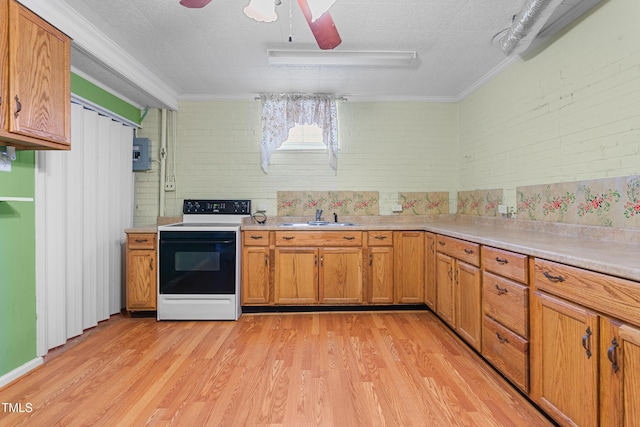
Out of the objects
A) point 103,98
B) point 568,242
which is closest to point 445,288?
point 568,242

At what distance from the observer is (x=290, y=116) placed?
12.9ft

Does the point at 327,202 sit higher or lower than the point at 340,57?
lower

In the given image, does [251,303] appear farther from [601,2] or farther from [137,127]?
[601,2]

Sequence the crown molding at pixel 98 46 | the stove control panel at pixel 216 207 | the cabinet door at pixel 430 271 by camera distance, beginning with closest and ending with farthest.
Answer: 1. the crown molding at pixel 98 46
2. the cabinet door at pixel 430 271
3. the stove control panel at pixel 216 207

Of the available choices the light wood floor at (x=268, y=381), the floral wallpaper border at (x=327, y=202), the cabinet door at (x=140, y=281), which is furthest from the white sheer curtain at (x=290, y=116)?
the light wood floor at (x=268, y=381)

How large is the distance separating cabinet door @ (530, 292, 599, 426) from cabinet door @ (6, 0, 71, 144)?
9.73 feet

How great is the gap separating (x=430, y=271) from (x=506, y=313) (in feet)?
4.27

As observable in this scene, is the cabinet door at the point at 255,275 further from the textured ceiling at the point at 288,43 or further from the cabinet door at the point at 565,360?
the cabinet door at the point at 565,360

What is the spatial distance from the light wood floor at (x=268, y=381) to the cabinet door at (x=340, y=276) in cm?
45

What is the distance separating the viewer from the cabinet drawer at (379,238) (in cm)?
344

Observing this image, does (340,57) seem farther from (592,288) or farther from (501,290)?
(592,288)

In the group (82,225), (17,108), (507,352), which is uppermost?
(17,108)

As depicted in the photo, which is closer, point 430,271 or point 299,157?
point 430,271

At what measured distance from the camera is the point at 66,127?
84.4 inches
